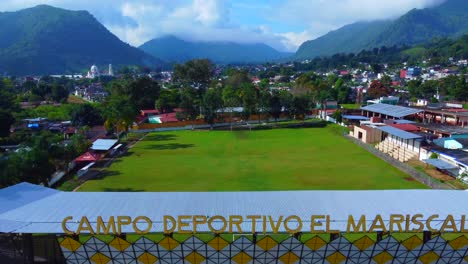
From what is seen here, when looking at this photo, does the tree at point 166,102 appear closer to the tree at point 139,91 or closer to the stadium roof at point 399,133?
the tree at point 139,91

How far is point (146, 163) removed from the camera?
103ft

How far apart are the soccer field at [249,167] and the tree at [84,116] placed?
1313 centimetres

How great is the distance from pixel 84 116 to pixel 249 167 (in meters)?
30.7

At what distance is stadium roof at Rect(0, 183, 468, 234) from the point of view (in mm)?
12531

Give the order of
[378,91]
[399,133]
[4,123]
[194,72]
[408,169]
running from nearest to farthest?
[408,169] < [399,133] < [4,123] < [194,72] < [378,91]


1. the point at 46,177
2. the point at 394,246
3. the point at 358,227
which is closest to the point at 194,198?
the point at 358,227

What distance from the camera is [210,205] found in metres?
14.0

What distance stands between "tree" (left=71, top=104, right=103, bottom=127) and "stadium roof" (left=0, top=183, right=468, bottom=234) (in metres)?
37.0

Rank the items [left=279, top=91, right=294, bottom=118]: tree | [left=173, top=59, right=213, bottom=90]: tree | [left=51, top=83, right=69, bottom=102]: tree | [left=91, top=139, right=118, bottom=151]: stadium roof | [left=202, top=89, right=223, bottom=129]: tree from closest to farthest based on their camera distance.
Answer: [left=91, top=139, right=118, bottom=151]: stadium roof < [left=202, top=89, right=223, bottom=129]: tree < [left=279, top=91, right=294, bottom=118]: tree < [left=173, top=59, right=213, bottom=90]: tree < [left=51, top=83, right=69, bottom=102]: tree

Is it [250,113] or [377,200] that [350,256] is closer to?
[377,200]

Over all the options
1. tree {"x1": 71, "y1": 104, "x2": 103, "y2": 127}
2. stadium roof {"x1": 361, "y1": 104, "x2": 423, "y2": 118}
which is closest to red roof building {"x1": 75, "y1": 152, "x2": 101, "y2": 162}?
tree {"x1": 71, "y1": 104, "x2": 103, "y2": 127}

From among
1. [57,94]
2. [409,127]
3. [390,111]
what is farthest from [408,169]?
[57,94]

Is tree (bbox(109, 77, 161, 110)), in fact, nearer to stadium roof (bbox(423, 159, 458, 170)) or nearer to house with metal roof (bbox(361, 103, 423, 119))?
house with metal roof (bbox(361, 103, 423, 119))

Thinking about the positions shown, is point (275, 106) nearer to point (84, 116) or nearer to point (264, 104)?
point (264, 104)
